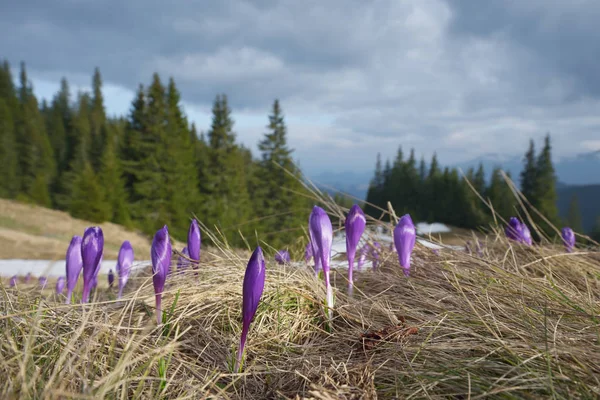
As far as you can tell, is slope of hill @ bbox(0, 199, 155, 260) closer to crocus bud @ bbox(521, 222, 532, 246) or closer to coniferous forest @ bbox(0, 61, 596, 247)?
coniferous forest @ bbox(0, 61, 596, 247)

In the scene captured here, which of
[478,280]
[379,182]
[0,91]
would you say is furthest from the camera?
[379,182]

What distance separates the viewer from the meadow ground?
3.22 ft

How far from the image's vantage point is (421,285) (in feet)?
6.20

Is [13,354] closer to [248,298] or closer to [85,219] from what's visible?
[248,298]

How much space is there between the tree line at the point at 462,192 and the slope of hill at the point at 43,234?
1990 centimetres

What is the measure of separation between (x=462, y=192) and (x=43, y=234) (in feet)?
146

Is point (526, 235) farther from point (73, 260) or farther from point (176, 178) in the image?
point (176, 178)

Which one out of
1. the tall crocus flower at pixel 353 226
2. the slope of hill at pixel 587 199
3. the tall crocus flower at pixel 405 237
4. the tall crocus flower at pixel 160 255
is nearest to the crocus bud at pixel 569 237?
the tall crocus flower at pixel 405 237

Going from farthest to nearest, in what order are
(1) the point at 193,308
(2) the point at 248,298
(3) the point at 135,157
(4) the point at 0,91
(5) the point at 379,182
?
(5) the point at 379,182 < (4) the point at 0,91 < (3) the point at 135,157 < (1) the point at 193,308 < (2) the point at 248,298

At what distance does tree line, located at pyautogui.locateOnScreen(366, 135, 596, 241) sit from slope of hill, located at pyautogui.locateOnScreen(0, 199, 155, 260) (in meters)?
19.9

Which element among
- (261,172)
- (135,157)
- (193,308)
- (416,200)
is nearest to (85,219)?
(135,157)

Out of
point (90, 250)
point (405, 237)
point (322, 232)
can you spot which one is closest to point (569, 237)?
point (405, 237)

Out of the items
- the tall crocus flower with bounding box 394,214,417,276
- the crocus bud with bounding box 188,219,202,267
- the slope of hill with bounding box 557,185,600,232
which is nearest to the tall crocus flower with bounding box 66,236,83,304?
the crocus bud with bounding box 188,219,202,267

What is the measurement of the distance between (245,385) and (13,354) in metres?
0.67
